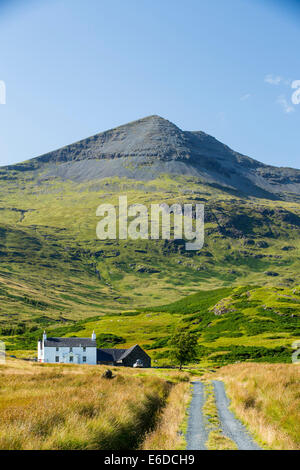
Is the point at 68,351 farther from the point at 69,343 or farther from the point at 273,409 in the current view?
the point at 273,409

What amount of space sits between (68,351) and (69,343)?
7.51ft

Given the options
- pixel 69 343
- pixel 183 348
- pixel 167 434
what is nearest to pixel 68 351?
pixel 69 343

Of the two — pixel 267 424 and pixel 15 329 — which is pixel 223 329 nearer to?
pixel 15 329

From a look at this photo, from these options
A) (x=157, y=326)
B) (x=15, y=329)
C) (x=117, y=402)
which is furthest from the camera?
(x=15, y=329)

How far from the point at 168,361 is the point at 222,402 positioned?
253 feet

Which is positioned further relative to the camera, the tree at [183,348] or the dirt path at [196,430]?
the tree at [183,348]

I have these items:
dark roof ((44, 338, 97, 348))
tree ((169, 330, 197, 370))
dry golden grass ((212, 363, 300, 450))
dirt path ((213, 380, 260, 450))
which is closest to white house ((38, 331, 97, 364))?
dark roof ((44, 338, 97, 348))

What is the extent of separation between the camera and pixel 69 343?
107062mm

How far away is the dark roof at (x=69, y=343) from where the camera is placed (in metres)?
104

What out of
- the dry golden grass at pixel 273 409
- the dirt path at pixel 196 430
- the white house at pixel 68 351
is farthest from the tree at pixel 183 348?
the dry golden grass at pixel 273 409

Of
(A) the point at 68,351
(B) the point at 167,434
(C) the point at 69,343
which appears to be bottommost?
(A) the point at 68,351

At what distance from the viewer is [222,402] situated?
92.4 feet

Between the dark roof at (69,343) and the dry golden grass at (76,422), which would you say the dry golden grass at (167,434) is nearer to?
the dry golden grass at (76,422)
